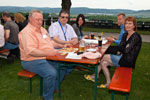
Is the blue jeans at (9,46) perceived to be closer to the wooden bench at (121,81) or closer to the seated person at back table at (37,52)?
the seated person at back table at (37,52)

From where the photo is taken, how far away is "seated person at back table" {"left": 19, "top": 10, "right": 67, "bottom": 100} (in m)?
2.45

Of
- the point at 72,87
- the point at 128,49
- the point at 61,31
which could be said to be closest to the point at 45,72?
the point at 72,87

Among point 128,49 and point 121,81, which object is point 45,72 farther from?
point 128,49

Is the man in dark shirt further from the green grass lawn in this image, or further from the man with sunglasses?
the man with sunglasses

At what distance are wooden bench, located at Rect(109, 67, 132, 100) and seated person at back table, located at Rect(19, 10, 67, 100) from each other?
1.00 meters

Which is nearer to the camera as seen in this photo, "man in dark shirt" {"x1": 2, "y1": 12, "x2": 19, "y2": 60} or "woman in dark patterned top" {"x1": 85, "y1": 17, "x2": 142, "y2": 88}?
"woman in dark patterned top" {"x1": 85, "y1": 17, "x2": 142, "y2": 88}

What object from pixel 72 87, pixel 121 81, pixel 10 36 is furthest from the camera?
pixel 10 36

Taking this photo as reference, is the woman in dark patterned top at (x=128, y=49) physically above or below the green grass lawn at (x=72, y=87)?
above

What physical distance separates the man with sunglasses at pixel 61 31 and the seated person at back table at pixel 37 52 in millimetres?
798

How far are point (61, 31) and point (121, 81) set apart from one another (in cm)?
188

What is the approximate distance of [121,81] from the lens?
2406 mm

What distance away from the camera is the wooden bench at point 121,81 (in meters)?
2.17

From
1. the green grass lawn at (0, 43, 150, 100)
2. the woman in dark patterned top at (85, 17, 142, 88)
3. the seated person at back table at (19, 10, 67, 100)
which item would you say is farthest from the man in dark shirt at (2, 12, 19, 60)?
the woman in dark patterned top at (85, 17, 142, 88)

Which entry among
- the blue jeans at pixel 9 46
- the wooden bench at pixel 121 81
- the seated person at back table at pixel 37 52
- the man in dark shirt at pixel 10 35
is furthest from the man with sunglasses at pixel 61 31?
the blue jeans at pixel 9 46
